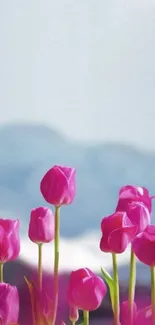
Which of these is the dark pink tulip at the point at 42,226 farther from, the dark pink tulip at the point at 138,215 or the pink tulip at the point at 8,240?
the dark pink tulip at the point at 138,215

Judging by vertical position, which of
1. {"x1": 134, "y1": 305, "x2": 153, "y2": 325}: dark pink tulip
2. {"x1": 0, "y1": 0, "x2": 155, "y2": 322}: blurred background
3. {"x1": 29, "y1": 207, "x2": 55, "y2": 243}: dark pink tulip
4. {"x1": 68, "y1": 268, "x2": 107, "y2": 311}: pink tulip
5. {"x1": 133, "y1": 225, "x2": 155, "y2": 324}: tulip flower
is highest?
{"x1": 0, "y1": 0, "x2": 155, "y2": 322}: blurred background

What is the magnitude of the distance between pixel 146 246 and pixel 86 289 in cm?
13

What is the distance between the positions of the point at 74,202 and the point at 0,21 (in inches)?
15.8

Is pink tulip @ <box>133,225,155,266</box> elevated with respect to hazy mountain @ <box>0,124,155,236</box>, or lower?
lower

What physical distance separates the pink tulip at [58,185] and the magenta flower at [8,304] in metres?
0.18

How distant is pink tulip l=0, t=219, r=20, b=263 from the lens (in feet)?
4.09

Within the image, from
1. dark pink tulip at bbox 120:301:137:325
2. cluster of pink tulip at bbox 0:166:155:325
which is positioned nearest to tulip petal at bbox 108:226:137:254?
cluster of pink tulip at bbox 0:166:155:325

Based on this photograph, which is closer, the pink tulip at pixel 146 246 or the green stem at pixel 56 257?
the pink tulip at pixel 146 246

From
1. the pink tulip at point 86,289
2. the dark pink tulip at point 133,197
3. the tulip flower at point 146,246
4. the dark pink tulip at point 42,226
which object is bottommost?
the pink tulip at point 86,289

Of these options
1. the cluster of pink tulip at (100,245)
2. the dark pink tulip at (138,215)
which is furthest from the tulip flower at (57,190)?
the dark pink tulip at (138,215)

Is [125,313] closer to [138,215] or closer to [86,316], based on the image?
[86,316]

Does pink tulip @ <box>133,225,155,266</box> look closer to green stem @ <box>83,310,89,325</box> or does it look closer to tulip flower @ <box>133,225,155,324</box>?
tulip flower @ <box>133,225,155,324</box>

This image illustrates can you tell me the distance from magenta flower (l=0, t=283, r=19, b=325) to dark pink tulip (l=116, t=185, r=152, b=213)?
248 mm

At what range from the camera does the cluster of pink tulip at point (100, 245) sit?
121cm
